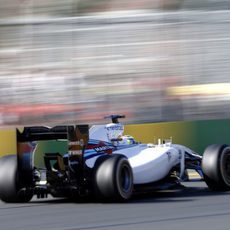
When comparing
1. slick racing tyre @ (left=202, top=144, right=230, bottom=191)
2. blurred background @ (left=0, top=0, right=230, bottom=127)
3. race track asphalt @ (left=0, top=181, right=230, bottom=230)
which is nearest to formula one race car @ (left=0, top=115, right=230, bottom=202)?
slick racing tyre @ (left=202, top=144, right=230, bottom=191)

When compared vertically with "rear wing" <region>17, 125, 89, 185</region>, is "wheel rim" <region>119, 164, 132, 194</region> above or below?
below

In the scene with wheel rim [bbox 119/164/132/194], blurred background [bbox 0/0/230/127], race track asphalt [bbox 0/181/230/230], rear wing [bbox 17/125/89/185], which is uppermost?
blurred background [bbox 0/0/230/127]

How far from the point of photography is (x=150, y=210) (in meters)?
7.67

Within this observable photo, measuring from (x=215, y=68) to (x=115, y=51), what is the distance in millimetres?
229

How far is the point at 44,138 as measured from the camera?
8828 millimetres

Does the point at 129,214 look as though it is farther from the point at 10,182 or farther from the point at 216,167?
the point at 216,167

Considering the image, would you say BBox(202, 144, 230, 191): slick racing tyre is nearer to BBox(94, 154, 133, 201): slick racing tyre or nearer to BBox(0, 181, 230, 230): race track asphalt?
BBox(0, 181, 230, 230): race track asphalt

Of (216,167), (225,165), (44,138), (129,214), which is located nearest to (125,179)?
(44,138)

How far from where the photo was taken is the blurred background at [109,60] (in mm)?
1513

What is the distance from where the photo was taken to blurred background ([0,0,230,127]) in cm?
151

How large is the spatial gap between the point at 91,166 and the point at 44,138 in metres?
0.70

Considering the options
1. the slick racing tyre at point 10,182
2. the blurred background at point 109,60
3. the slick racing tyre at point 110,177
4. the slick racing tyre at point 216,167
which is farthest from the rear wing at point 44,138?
the blurred background at point 109,60

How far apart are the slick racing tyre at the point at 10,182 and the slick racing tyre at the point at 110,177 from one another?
3.78 ft

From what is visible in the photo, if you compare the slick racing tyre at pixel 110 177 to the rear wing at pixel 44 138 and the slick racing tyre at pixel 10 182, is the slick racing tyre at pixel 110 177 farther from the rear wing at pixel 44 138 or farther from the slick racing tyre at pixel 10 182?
the slick racing tyre at pixel 10 182
